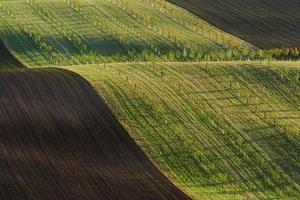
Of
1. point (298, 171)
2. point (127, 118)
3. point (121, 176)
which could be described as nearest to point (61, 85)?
point (127, 118)

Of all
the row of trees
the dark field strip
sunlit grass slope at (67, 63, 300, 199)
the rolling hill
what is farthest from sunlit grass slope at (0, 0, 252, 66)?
the dark field strip

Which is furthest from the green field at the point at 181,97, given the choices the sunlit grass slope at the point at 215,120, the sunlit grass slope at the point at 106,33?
the sunlit grass slope at the point at 106,33

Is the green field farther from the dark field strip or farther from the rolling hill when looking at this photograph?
the rolling hill

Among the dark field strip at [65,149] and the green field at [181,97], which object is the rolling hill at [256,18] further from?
the dark field strip at [65,149]

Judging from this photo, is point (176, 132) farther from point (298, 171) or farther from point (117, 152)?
point (298, 171)

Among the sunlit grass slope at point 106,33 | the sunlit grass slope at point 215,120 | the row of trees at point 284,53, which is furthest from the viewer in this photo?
the row of trees at point 284,53

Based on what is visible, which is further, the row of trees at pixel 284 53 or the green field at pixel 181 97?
the row of trees at pixel 284 53
